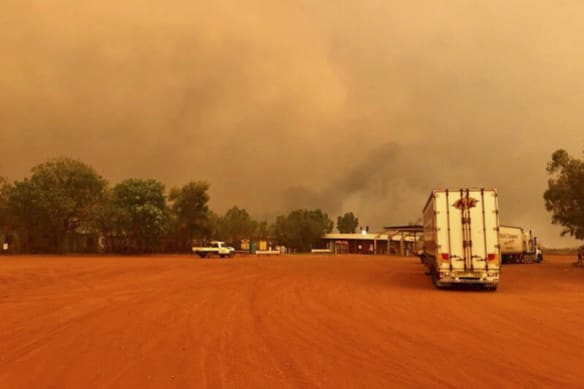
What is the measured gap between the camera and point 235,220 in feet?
357

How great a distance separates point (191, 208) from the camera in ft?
260

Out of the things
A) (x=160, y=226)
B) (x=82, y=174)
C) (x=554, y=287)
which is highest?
(x=82, y=174)

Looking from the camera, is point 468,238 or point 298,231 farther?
point 298,231

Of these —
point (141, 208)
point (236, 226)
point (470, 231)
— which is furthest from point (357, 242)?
point (470, 231)

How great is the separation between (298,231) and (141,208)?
191 ft

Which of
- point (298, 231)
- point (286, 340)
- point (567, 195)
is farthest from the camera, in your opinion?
point (298, 231)

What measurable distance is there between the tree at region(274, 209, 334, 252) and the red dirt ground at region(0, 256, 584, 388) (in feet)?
329

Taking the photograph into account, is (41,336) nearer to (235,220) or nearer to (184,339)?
(184,339)

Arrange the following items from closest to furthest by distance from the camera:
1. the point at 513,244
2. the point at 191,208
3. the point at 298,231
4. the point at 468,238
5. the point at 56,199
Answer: the point at 468,238 → the point at 513,244 → the point at 56,199 → the point at 191,208 → the point at 298,231

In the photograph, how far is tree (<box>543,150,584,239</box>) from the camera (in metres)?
41.0

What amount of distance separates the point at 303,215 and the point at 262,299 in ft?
351

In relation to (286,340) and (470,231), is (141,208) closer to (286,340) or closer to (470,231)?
(470,231)

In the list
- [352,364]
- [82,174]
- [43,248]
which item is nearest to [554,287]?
[352,364]

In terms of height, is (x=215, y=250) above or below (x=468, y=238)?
below
